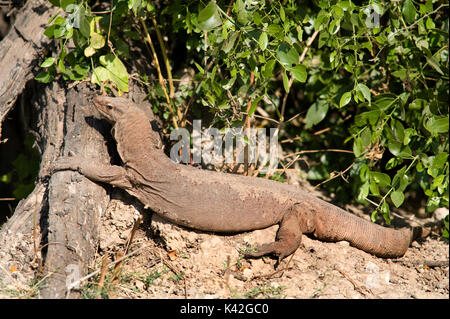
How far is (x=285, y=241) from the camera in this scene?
13.2ft

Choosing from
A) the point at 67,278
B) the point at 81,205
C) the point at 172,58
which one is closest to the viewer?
the point at 67,278

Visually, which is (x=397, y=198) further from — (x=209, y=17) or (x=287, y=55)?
(x=209, y=17)

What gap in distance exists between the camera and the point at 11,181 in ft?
21.0

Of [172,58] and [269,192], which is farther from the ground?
[172,58]

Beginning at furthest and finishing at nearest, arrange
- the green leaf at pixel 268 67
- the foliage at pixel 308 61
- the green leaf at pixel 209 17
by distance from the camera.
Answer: the foliage at pixel 308 61 < the green leaf at pixel 268 67 < the green leaf at pixel 209 17

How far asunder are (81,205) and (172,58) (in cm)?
213

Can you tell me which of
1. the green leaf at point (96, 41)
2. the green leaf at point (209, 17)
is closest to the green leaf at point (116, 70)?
the green leaf at point (96, 41)

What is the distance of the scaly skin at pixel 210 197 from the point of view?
4.05 meters

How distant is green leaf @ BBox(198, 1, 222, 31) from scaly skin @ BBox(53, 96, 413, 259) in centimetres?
128

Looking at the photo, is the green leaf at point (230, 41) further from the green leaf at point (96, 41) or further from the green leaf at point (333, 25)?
the green leaf at point (96, 41)

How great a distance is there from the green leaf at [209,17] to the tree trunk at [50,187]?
62.5 inches

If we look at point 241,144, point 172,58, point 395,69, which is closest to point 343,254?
point 241,144

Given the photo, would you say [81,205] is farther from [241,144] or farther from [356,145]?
[356,145]

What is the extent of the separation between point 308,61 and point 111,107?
2.18 m
